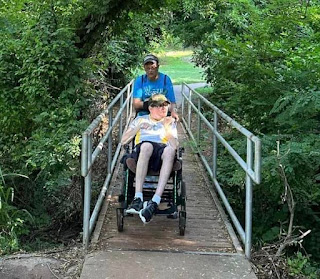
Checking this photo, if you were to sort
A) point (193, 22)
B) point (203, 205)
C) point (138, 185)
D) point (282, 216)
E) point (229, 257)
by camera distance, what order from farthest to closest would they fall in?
point (193, 22) < point (282, 216) < point (203, 205) < point (138, 185) < point (229, 257)

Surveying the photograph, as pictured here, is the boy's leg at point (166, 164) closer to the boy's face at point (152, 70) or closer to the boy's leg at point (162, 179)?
the boy's leg at point (162, 179)

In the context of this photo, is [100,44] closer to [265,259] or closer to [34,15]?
[34,15]

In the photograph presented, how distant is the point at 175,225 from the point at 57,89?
9.04ft

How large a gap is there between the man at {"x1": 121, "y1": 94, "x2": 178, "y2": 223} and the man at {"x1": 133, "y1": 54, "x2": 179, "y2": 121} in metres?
0.50

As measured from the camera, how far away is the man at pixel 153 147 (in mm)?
4137

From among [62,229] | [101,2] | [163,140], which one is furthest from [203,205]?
[101,2]

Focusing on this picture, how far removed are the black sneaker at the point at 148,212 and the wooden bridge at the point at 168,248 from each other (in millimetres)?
256

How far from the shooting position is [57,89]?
6438 mm

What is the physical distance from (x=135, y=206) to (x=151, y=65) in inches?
74.5

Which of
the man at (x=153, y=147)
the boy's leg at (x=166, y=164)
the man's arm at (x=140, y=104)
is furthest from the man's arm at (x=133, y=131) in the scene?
the man's arm at (x=140, y=104)

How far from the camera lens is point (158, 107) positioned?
477 cm

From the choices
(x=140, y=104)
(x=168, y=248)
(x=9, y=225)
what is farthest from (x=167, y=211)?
(x=9, y=225)

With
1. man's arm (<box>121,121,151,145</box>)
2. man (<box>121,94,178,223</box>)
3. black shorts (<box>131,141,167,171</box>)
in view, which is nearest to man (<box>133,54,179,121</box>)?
man (<box>121,94,178,223</box>)

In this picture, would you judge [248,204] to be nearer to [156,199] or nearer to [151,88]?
[156,199]
